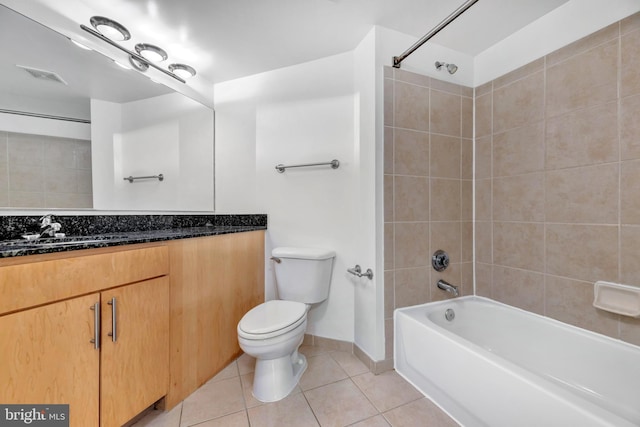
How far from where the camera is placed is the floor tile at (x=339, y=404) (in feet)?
3.92

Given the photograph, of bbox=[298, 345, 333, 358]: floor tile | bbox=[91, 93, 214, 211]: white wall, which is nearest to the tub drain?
bbox=[298, 345, 333, 358]: floor tile

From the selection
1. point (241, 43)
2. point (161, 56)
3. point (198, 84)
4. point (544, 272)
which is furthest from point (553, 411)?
point (198, 84)

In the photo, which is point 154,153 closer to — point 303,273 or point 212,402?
point 303,273

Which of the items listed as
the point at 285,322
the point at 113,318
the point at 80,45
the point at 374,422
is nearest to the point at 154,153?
the point at 80,45

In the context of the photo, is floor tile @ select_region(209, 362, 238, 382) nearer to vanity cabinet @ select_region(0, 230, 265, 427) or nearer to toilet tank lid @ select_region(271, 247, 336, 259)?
vanity cabinet @ select_region(0, 230, 265, 427)

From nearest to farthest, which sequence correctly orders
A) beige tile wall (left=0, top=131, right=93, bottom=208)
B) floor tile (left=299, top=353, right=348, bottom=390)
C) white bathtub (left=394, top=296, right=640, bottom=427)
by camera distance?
white bathtub (left=394, top=296, right=640, bottom=427)
beige tile wall (left=0, top=131, right=93, bottom=208)
floor tile (left=299, top=353, right=348, bottom=390)

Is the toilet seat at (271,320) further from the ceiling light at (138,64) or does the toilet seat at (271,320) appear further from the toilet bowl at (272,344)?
the ceiling light at (138,64)

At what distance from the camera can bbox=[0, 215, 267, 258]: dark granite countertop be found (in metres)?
0.85

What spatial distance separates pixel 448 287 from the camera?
1.63 metres

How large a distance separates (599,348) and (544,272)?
398mm

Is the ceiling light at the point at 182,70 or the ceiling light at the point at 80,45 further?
the ceiling light at the point at 182,70

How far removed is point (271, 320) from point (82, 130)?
1.49 meters

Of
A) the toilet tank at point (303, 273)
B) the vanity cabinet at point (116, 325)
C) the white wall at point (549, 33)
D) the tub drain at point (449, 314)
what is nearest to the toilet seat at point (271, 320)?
the toilet tank at point (303, 273)

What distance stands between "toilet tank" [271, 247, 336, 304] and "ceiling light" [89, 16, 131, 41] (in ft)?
5.03
